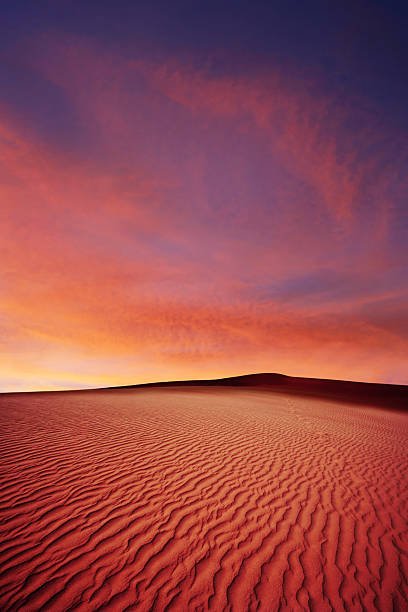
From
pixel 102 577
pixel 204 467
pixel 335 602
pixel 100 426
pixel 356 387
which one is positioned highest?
pixel 356 387

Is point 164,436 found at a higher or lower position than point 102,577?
higher

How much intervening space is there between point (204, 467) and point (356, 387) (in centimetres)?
5370

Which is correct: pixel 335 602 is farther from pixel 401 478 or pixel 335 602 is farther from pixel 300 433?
pixel 300 433

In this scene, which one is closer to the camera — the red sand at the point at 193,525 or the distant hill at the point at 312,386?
the red sand at the point at 193,525

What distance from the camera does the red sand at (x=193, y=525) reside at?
10.7 feet

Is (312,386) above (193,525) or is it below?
above

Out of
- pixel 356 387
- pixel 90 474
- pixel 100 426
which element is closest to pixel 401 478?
A: pixel 90 474

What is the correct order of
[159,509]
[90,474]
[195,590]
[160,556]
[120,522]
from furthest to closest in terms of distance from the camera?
[90,474] → [159,509] → [120,522] → [160,556] → [195,590]

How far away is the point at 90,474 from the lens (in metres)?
5.89

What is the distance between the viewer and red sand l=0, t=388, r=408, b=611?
327 centimetres

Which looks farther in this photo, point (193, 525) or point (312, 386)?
point (312, 386)

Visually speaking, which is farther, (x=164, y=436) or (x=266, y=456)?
(x=164, y=436)

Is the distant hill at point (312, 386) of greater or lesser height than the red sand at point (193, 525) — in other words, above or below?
above

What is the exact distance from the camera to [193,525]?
14.6 feet
